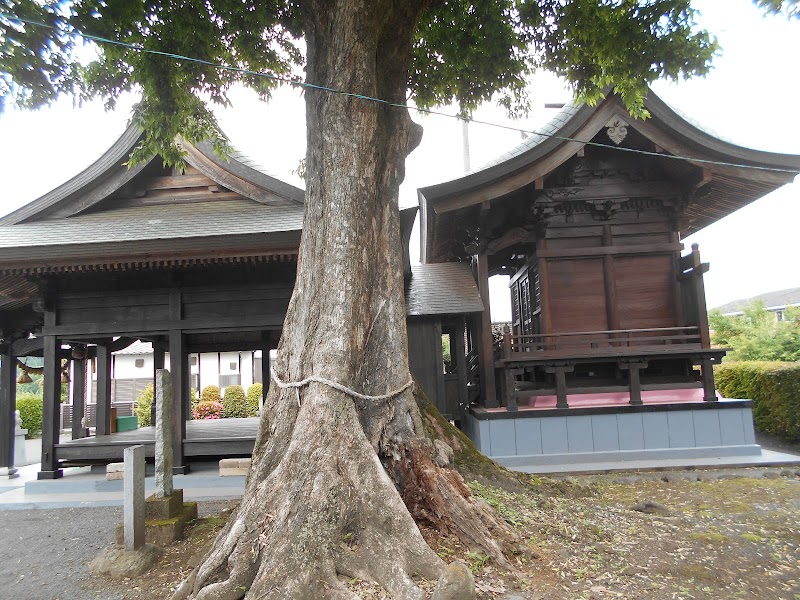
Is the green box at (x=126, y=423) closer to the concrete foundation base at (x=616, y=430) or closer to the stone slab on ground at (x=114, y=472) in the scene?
the stone slab on ground at (x=114, y=472)

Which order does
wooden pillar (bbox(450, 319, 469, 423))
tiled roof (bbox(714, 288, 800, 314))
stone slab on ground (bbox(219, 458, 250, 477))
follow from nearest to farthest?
stone slab on ground (bbox(219, 458, 250, 477)), wooden pillar (bbox(450, 319, 469, 423)), tiled roof (bbox(714, 288, 800, 314))

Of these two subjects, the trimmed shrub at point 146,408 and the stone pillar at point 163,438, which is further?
the trimmed shrub at point 146,408

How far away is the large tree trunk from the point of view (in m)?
3.67

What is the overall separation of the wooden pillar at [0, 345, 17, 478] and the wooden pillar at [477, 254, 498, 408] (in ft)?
30.2

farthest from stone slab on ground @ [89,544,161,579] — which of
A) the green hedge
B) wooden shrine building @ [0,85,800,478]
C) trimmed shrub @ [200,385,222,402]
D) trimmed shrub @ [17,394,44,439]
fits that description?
trimmed shrub @ [200,385,222,402]

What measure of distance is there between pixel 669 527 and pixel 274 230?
6.37 meters

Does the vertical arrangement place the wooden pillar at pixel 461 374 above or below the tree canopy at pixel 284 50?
below

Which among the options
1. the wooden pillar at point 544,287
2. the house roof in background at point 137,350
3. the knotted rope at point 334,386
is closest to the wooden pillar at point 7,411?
the knotted rope at point 334,386

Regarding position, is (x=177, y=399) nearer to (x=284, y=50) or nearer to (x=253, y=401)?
(x=284, y=50)

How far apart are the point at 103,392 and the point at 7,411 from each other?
181 centimetres

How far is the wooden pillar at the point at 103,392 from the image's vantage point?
11.8 m

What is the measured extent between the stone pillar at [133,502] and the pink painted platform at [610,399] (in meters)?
6.30

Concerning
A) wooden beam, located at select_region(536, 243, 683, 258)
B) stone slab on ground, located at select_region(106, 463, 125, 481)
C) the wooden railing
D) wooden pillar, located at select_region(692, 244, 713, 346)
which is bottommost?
stone slab on ground, located at select_region(106, 463, 125, 481)

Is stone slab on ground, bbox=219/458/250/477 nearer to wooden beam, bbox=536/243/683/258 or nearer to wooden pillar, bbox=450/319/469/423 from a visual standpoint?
wooden pillar, bbox=450/319/469/423
